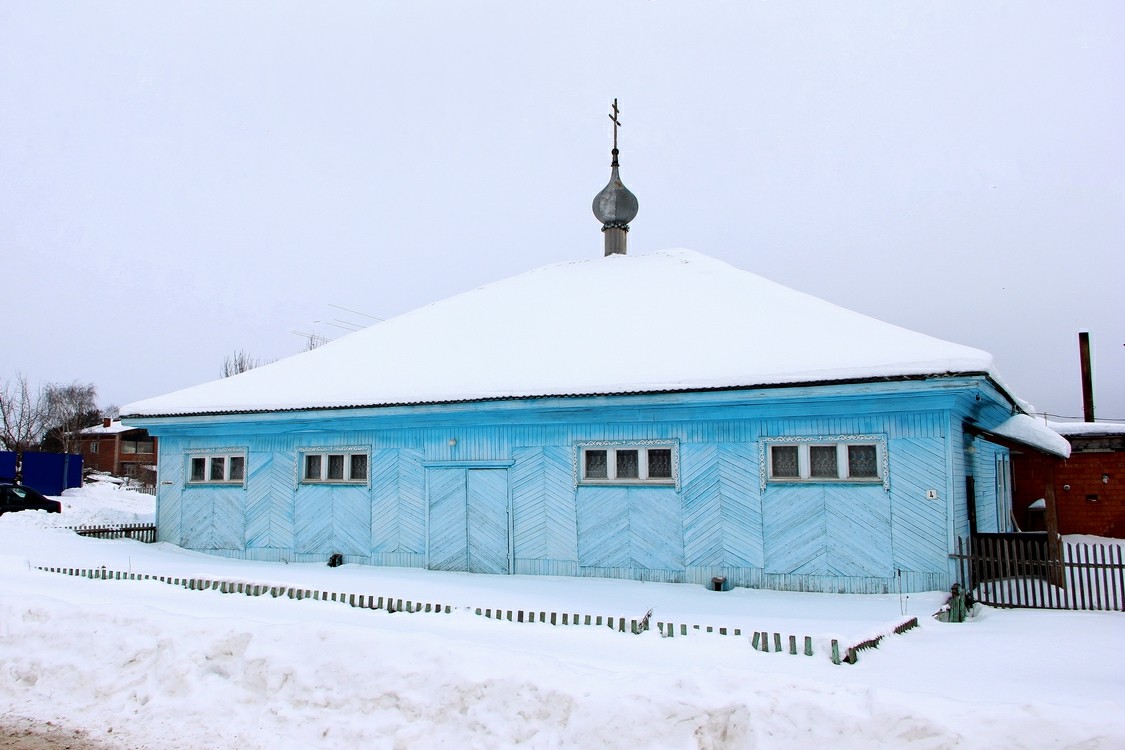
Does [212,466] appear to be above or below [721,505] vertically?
above

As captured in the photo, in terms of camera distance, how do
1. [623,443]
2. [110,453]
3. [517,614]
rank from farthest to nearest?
[110,453] < [623,443] < [517,614]

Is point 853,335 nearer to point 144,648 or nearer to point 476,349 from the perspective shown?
point 476,349

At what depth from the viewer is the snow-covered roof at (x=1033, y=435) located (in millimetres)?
11539

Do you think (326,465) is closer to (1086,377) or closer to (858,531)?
(858,531)

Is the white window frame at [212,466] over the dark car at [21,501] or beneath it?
over

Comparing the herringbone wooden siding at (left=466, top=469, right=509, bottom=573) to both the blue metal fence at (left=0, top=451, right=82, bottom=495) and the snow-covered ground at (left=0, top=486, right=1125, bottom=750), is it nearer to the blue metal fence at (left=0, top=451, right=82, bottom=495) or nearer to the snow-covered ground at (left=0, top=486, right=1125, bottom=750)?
the snow-covered ground at (left=0, top=486, right=1125, bottom=750)

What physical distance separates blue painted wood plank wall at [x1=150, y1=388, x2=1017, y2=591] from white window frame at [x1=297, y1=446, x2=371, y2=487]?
0.11m

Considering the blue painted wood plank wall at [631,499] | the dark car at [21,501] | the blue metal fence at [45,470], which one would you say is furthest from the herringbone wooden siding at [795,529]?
the blue metal fence at [45,470]

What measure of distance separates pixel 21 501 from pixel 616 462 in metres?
19.1

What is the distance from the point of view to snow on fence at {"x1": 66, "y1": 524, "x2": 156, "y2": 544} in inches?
720

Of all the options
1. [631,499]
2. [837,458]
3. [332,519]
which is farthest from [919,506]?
[332,519]

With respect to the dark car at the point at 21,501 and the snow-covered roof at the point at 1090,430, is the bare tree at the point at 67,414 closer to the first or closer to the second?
the dark car at the point at 21,501

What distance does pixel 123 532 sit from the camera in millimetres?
18422

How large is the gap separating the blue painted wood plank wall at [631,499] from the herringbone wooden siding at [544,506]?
0.02 m
